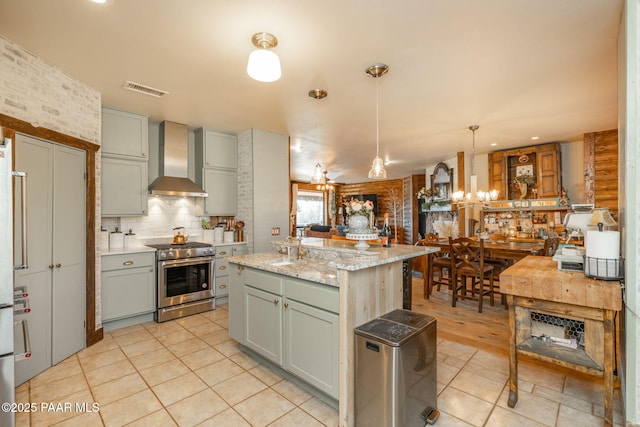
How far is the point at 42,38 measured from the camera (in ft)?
7.45

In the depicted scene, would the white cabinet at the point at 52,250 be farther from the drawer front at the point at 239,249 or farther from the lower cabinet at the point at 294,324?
the drawer front at the point at 239,249

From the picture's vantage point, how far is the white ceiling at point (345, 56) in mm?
1969

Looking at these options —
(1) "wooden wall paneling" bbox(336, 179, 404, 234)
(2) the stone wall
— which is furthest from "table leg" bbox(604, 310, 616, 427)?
(1) "wooden wall paneling" bbox(336, 179, 404, 234)

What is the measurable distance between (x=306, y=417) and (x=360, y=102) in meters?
3.15

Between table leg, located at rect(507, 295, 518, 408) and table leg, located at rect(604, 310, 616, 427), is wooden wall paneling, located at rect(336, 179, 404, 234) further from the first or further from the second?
table leg, located at rect(604, 310, 616, 427)

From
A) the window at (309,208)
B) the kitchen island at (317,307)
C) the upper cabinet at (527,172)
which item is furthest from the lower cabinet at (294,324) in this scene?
the window at (309,208)

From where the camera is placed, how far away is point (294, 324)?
2.29m

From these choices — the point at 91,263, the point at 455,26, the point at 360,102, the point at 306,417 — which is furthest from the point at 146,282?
the point at 455,26

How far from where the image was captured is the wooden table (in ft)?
5.75

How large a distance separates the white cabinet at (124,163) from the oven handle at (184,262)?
77 cm

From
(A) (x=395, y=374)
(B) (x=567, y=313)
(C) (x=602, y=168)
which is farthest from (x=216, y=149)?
(C) (x=602, y=168)

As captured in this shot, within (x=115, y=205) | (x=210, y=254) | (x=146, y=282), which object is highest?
(x=115, y=205)

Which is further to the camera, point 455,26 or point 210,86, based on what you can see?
point 210,86

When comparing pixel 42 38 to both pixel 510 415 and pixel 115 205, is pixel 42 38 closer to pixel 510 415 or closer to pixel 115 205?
pixel 115 205
